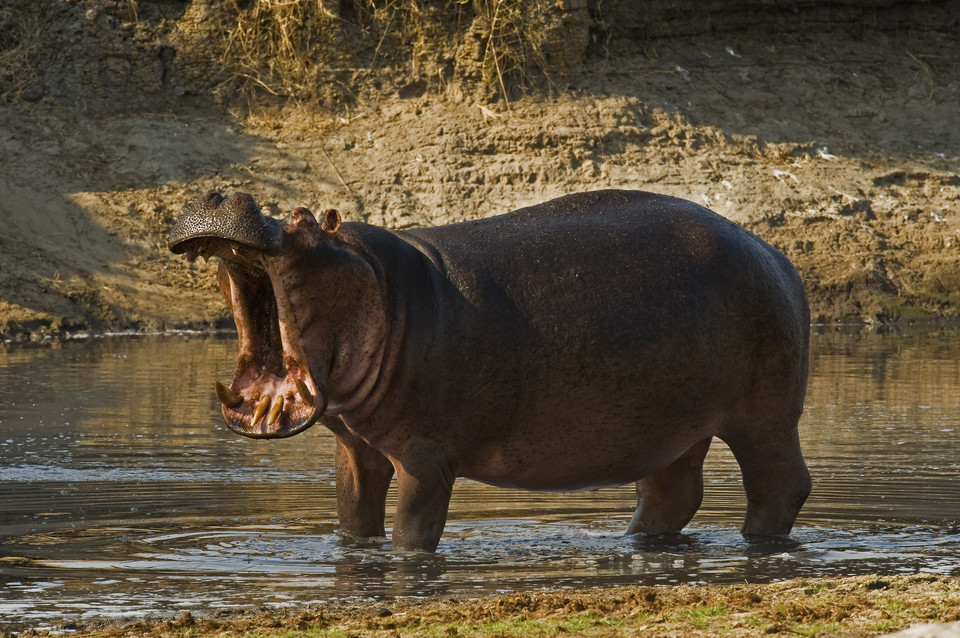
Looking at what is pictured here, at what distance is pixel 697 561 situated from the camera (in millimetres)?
5266

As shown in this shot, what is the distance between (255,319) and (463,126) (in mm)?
15239

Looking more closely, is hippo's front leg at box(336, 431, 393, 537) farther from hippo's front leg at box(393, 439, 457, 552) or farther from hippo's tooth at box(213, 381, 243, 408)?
hippo's tooth at box(213, 381, 243, 408)

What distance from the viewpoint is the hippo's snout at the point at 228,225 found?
14.4 feet

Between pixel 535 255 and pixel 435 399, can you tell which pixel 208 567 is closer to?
pixel 435 399

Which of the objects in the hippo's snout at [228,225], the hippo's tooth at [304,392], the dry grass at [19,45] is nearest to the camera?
the hippo's snout at [228,225]

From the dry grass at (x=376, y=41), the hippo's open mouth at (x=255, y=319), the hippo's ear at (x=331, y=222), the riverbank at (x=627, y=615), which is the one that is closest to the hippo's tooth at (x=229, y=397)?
the hippo's open mouth at (x=255, y=319)

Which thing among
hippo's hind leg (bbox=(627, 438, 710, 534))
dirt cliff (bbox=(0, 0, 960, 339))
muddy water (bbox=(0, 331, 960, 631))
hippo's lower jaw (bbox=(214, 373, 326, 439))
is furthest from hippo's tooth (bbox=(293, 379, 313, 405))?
dirt cliff (bbox=(0, 0, 960, 339))

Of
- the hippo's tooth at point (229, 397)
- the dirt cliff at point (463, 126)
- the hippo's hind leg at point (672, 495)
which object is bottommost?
the hippo's hind leg at point (672, 495)

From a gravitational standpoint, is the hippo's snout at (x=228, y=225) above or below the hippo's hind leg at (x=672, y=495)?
above

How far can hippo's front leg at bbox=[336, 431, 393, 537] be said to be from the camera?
5.47m

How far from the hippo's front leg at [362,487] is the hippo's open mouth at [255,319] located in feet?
2.36

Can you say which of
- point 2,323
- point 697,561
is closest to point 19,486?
point 697,561

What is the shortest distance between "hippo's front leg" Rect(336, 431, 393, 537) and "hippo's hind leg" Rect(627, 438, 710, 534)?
99 centimetres

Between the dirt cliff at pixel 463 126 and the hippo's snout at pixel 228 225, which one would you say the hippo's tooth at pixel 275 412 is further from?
the dirt cliff at pixel 463 126
